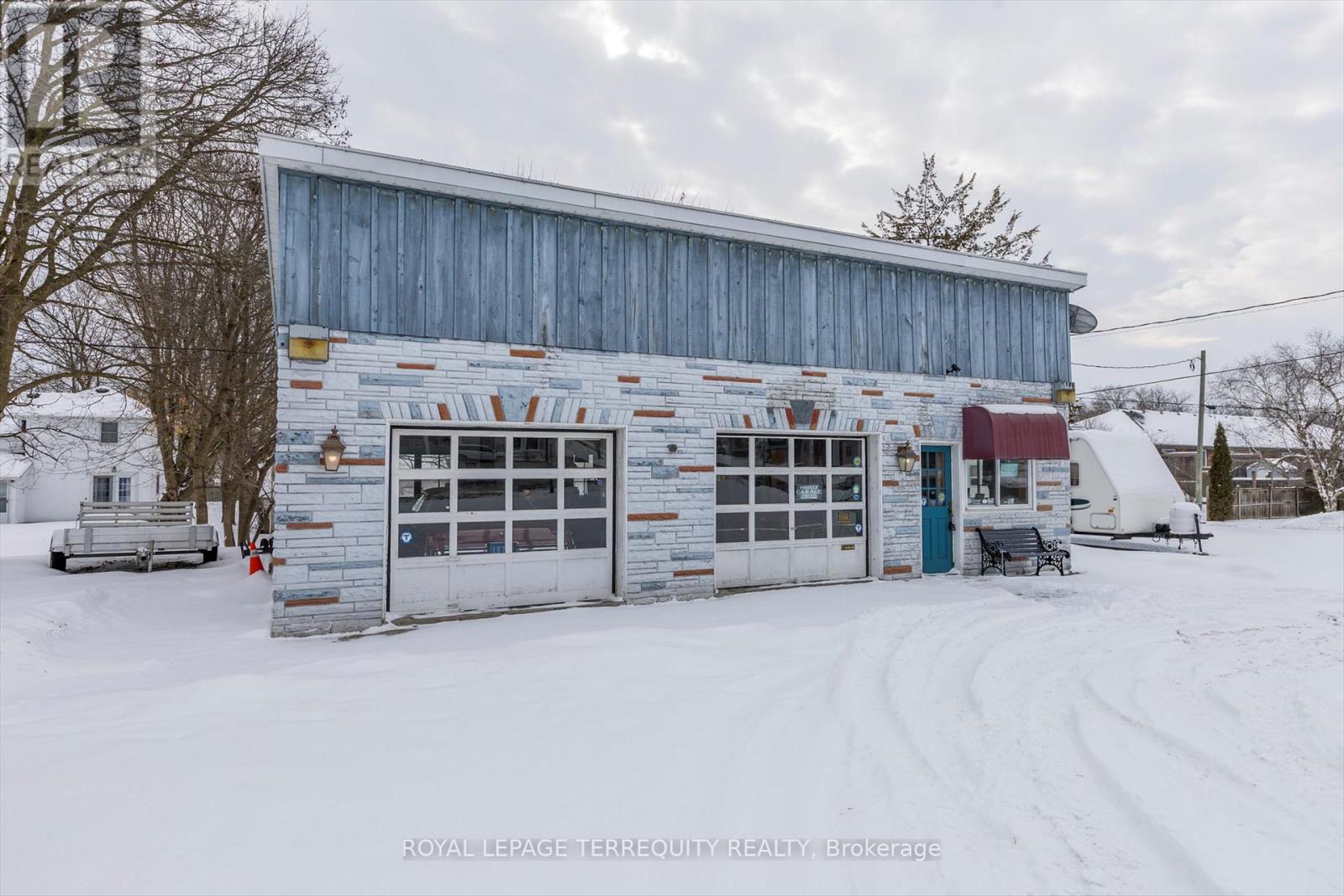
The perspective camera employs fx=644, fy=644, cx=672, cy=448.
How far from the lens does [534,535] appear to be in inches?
318

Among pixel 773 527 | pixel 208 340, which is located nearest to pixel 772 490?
pixel 773 527

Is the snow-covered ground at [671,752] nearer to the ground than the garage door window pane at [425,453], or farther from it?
nearer to the ground

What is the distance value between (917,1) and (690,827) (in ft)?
37.4

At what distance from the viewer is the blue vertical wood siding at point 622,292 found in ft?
23.0

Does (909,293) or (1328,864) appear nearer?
(1328,864)

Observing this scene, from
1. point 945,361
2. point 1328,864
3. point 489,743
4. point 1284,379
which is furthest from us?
point 1284,379

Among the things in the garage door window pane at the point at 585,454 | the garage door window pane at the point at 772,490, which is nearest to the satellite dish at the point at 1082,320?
the garage door window pane at the point at 772,490

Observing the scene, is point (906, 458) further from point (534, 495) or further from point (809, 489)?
point (534, 495)

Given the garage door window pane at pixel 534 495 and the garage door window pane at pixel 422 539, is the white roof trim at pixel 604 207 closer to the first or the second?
the garage door window pane at pixel 534 495

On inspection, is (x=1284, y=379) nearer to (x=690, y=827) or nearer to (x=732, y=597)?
(x=732, y=597)

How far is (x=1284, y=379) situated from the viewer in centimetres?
2805

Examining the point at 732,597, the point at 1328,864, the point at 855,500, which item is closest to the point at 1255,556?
the point at 855,500

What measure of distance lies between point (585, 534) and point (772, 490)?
2.87 m

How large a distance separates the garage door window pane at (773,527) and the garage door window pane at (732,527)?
23 cm
